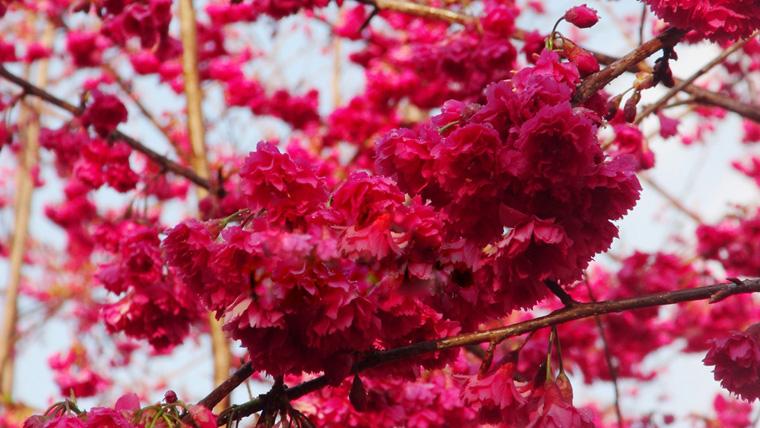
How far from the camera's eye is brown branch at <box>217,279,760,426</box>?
1902 mm

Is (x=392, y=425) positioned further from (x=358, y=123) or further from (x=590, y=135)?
(x=358, y=123)

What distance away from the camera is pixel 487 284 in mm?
1906

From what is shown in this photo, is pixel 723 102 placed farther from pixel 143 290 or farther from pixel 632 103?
pixel 143 290

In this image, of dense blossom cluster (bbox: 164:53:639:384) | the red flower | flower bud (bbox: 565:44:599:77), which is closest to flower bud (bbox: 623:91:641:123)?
flower bud (bbox: 565:44:599:77)

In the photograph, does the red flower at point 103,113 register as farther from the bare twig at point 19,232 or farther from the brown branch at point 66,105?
the bare twig at point 19,232

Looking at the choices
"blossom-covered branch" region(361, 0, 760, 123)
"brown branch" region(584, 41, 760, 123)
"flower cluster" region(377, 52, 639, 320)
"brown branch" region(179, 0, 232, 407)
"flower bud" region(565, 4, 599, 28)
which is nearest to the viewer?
"flower cluster" region(377, 52, 639, 320)

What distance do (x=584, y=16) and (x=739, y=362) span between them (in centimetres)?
93

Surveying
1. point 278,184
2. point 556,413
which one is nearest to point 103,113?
point 278,184

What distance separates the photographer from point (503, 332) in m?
1.99

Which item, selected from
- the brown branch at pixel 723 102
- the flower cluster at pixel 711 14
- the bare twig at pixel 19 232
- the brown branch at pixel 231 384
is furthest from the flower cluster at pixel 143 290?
the bare twig at pixel 19 232

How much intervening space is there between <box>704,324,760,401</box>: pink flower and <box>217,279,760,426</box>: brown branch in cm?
11

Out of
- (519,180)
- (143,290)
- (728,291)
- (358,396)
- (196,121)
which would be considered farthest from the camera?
(196,121)

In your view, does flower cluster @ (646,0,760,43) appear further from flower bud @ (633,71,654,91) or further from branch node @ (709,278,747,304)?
branch node @ (709,278,747,304)

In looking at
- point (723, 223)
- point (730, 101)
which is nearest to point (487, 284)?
point (730, 101)
